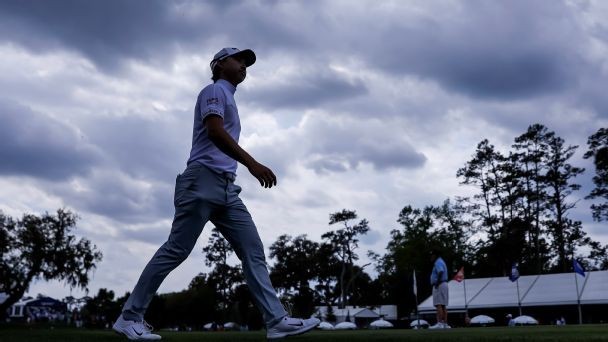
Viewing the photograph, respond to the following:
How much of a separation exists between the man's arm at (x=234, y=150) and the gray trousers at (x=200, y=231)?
0.88 feet

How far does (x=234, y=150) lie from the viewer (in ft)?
15.0

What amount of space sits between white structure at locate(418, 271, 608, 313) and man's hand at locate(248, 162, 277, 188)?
3660 cm

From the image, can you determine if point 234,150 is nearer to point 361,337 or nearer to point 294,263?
point 361,337

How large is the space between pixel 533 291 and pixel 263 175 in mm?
40178

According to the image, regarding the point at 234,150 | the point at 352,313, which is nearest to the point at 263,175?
the point at 234,150

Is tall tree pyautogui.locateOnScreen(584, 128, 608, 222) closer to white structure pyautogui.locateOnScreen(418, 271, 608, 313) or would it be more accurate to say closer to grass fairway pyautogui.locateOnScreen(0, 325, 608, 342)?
white structure pyautogui.locateOnScreen(418, 271, 608, 313)

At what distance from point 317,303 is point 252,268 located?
3197 inches

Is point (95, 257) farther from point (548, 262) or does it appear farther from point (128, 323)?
point (548, 262)

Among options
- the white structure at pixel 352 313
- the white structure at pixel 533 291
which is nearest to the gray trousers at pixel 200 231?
the white structure at pixel 533 291

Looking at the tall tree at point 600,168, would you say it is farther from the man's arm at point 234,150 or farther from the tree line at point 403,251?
the man's arm at point 234,150

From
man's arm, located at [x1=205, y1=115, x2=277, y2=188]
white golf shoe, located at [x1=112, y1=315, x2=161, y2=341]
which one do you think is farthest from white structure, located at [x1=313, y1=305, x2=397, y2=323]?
man's arm, located at [x1=205, y1=115, x2=277, y2=188]

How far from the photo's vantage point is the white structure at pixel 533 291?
122ft

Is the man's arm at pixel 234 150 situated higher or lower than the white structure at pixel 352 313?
higher

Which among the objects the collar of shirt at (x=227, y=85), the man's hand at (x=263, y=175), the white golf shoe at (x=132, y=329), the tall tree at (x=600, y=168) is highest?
the tall tree at (x=600, y=168)
